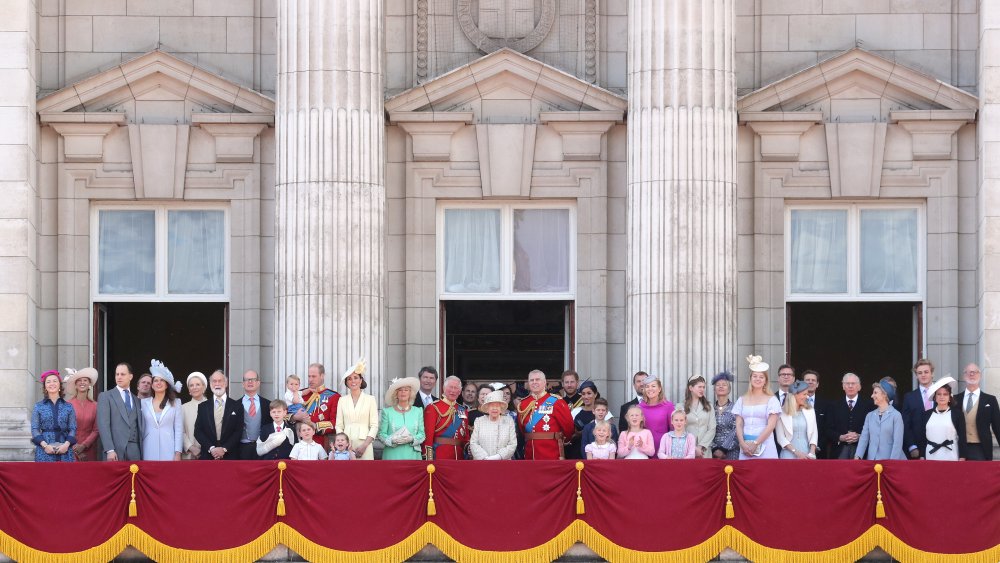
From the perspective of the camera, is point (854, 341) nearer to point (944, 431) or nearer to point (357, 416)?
point (944, 431)

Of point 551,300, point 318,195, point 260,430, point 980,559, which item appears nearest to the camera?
point 980,559

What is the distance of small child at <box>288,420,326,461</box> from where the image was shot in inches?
1045

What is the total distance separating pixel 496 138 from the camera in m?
31.7

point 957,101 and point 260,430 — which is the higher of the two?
point 957,101

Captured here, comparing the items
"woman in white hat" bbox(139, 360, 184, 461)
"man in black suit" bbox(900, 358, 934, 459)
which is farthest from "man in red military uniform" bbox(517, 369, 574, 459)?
"woman in white hat" bbox(139, 360, 184, 461)

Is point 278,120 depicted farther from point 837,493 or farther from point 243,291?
point 837,493

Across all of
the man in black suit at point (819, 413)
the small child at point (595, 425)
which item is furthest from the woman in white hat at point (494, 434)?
the man in black suit at point (819, 413)

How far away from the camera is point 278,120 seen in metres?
30.4

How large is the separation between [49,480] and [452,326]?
320 inches

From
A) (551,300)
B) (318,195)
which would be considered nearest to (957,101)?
(551,300)

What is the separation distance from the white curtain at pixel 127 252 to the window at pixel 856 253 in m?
9.69

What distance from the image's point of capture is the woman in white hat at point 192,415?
89.3 ft

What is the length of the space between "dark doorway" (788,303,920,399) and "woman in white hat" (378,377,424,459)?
7.38 m

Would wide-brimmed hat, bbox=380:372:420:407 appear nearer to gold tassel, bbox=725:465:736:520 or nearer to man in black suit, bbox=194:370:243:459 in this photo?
man in black suit, bbox=194:370:243:459
